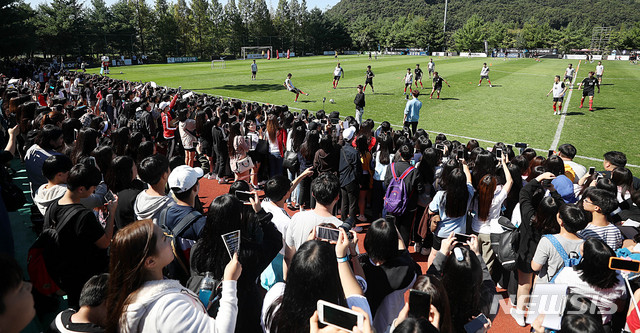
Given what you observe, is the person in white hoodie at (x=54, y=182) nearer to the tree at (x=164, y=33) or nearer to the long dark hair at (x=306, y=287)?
the long dark hair at (x=306, y=287)

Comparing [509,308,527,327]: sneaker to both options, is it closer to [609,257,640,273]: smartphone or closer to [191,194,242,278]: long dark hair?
[609,257,640,273]: smartphone

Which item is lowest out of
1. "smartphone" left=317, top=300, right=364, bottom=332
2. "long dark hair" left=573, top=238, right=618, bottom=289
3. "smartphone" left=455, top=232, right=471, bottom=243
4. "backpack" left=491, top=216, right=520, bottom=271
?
"backpack" left=491, top=216, right=520, bottom=271

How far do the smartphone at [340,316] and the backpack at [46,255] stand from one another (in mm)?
2966

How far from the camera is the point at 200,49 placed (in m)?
83.8

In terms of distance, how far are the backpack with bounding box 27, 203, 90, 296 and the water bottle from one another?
1.70 metres

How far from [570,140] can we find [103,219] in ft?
49.5

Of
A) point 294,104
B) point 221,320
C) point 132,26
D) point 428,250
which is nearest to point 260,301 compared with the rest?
point 221,320

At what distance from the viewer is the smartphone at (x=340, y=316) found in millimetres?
1442

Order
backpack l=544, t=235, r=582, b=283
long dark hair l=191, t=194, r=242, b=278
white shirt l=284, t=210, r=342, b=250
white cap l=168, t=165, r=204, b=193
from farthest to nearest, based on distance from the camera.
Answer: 1. white cap l=168, t=165, r=204, b=193
2. white shirt l=284, t=210, r=342, b=250
3. backpack l=544, t=235, r=582, b=283
4. long dark hair l=191, t=194, r=242, b=278

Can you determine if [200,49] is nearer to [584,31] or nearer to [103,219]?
[103,219]

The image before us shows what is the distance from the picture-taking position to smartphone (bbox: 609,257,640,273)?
242cm

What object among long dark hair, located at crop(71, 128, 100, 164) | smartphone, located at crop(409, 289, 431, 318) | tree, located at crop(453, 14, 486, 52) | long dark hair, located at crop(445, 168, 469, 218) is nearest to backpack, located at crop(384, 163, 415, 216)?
long dark hair, located at crop(445, 168, 469, 218)

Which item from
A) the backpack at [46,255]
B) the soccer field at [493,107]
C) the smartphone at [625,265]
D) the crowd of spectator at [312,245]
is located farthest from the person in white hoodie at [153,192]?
the soccer field at [493,107]

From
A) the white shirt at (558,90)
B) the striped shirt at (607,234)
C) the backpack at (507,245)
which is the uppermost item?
the white shirt at (558,90)
